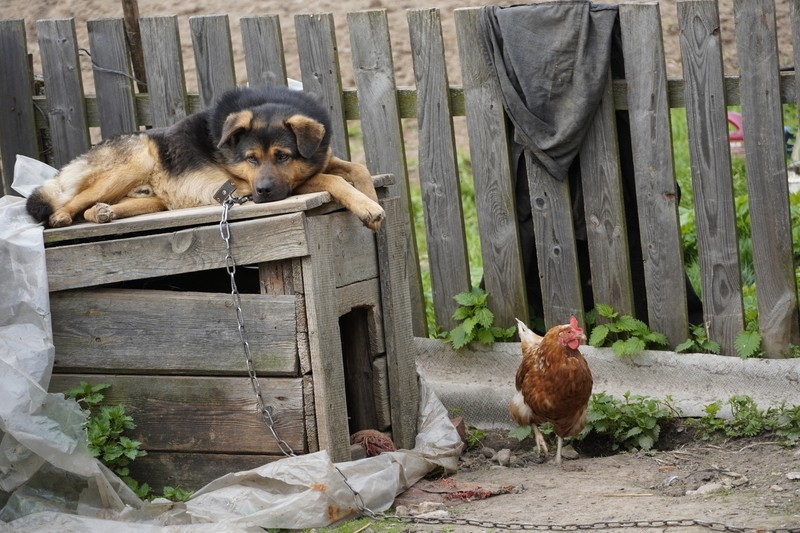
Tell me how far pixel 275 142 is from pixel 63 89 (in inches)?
91.8

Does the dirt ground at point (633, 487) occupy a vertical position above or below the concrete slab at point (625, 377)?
below

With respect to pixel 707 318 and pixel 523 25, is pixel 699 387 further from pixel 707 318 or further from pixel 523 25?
pixel 523 25

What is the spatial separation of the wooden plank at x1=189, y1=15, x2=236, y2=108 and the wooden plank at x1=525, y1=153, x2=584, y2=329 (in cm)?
201

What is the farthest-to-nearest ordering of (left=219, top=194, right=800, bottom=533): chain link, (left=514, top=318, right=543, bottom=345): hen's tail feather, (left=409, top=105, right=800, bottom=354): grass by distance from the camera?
Result: (left=409, top=105, right=800, bottom=354): grass < (left=514, top=318, right=543, bottom=345): hen's tail feather < (left=219, top=194, right=800, bottom=533): chain link

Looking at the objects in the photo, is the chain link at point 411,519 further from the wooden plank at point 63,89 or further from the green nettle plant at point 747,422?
the wooden plank at point 63,89

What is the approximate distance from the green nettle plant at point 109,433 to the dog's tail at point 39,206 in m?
0.89

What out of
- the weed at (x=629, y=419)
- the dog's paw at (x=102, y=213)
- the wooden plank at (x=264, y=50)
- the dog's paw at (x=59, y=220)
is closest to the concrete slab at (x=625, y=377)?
the weed at (x=629, y=419)

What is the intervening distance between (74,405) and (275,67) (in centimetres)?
267

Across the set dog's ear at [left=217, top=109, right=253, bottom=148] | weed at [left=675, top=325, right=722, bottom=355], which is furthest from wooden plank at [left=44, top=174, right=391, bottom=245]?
weed at [left=675, top=325, right=722, bottom=355]

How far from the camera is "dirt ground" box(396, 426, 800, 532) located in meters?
4.12

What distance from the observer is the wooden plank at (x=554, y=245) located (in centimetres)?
590

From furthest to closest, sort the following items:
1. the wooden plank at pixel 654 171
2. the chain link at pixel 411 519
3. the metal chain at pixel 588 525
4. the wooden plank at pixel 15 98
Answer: the wooden plank at pixel 15 98, the wooden plank at pixel 654 171, the chain link at pixel 411 519, the metal chain at pixel 588 525

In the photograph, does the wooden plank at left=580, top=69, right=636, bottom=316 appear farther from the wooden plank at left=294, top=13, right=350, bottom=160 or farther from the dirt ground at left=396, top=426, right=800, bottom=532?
the wooden plank at left=294, top=13, right=350, bottom=160

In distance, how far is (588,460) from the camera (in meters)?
5.49
